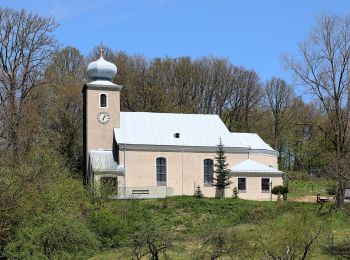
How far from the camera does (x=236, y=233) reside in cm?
2106

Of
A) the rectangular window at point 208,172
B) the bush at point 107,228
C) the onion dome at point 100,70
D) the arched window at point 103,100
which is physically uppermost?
the onion dome at point 100,70

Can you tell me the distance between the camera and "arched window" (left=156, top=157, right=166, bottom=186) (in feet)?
140

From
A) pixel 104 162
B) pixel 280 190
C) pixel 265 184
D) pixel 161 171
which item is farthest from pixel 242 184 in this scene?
pixel 104 162

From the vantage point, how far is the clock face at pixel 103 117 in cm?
4328

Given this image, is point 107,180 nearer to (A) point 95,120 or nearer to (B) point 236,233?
(A) point 95,120

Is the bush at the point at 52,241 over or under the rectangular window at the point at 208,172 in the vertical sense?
under

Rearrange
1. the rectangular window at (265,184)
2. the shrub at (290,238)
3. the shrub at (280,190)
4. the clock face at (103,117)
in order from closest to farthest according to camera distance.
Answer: the shrub at (290,238) → the shrub at (280,190) → the rectangular window at (265,184) → the clock face at (103,117)

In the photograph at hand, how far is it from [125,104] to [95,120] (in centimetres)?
1408

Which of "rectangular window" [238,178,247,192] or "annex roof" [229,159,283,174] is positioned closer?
"rectangular window" [238,178,247,192]

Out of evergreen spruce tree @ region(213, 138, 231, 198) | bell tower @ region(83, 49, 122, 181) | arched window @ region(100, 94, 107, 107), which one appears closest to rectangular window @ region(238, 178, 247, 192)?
evergreen spruce tree @ region(213, 138, 231, 198)

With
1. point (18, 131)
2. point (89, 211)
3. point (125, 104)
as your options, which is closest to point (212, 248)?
point (89, 211)

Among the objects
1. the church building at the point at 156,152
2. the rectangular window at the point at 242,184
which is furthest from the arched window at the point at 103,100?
the rectangular window at the point at 242,184

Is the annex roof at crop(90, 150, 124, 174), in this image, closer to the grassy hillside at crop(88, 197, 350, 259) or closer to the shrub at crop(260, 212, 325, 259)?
the grassy hillside at crop(88, 197, 350, 259)

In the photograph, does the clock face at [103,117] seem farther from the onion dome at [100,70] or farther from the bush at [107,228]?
the bush at [107,228]
